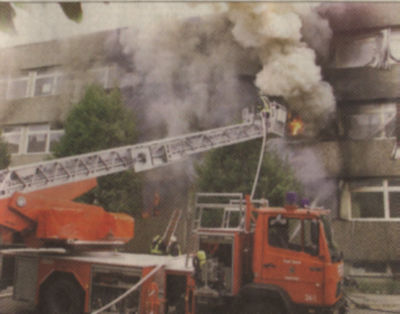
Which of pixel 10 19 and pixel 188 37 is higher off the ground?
pixel 188 37

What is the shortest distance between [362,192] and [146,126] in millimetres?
4239

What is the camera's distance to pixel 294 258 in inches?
195

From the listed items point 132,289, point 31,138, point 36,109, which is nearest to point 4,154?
point 31,138

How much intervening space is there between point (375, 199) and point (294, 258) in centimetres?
278

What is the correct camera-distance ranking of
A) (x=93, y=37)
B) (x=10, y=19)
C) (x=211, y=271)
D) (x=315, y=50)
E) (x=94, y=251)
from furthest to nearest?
(x=315, y=50), (x=93, y=37), (x=94, y=251), (x=211, y=271), (x=10, y=19)

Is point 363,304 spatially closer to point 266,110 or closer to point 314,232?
point 314,232

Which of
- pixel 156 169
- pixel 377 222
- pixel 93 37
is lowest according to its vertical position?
pixel 377 222

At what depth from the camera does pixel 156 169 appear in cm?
723

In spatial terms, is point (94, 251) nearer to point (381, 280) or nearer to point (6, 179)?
point (6, 179)

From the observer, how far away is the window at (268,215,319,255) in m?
4.93

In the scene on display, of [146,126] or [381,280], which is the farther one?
[146,126]

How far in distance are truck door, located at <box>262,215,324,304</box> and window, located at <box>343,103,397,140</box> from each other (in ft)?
9.47

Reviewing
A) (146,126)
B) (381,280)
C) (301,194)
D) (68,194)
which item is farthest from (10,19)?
(381,280)

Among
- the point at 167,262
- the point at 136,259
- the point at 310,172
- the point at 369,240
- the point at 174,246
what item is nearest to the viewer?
the point at 167,262
